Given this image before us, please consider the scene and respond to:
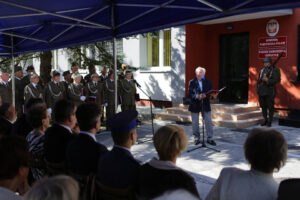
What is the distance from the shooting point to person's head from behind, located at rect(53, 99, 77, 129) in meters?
3.01

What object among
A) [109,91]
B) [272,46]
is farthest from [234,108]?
[109,91]

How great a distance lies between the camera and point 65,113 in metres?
3.02

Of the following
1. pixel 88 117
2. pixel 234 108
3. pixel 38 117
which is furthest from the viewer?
pixel 234 108

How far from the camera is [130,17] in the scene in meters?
4.98

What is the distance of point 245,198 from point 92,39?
4772 millimetres

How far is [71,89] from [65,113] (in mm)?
5525

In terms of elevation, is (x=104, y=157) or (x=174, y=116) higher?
(x=104, y=157)

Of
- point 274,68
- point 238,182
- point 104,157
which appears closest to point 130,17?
point 104,157

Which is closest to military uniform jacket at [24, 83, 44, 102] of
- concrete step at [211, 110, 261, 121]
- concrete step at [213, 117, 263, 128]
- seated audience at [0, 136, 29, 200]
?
concrete step at [213, 117, 263, 128]

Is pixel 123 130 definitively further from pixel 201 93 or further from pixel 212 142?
pixel 212 142

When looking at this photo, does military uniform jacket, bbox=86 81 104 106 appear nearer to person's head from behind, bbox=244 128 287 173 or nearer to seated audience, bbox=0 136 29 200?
seated audience, bbox=0 136 29 200

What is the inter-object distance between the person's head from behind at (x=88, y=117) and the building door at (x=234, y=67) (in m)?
8.77

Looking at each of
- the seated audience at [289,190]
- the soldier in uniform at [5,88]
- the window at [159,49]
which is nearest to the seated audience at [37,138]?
the seated audience at [289,190]

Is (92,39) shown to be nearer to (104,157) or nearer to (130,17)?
(130,17)
